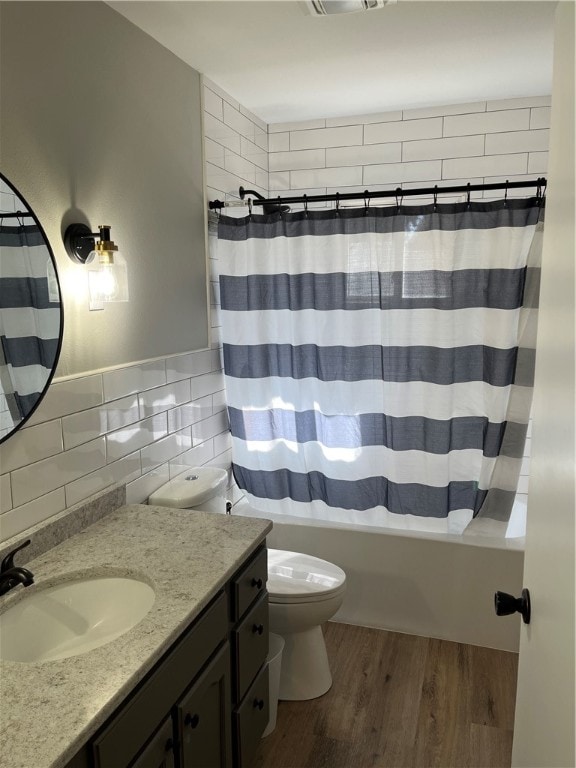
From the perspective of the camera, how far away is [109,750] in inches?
43.2

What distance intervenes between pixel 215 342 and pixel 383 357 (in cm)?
81

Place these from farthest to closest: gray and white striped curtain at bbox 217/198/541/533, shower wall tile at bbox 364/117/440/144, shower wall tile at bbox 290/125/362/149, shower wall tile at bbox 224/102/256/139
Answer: shower wall tile at bbox 290/125/362/149, shower wall tile at bbox 364/117/440/144, shower wall tile at bbox 224/102/256/139, gray and white striped curtain at bbox 217/198/541/533

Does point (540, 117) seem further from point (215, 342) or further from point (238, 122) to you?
point (215, 342)

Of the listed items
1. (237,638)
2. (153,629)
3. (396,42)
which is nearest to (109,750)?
(153,629)

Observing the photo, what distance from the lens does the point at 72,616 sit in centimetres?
151

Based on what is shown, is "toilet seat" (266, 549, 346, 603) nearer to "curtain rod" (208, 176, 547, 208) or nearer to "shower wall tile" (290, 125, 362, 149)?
"curtain rod" (208, 176, 547, 208)

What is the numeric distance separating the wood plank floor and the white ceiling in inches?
98.5

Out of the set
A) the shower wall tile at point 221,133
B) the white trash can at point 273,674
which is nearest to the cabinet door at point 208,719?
the white trash can at point 273,674

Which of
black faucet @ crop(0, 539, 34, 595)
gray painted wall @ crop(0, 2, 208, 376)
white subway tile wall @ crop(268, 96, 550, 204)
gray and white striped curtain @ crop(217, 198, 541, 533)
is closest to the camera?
black faucet @ crop(0, 539, 34, 595)

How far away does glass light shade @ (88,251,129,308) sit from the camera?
1755mm

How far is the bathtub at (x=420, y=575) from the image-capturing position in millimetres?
2545

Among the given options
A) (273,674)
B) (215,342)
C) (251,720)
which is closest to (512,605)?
(251,720)

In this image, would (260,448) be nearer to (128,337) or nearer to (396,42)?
(128,337)

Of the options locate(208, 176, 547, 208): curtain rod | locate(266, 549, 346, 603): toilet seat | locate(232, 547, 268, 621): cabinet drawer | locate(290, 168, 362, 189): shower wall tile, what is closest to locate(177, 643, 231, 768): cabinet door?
locate(232, 547, 268, 621): cabinet drawer
